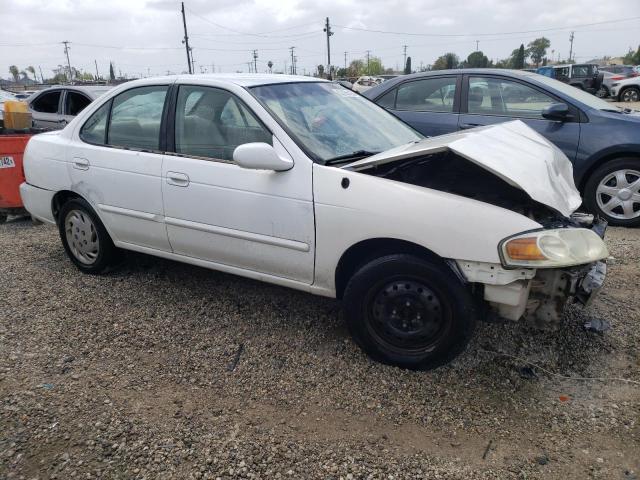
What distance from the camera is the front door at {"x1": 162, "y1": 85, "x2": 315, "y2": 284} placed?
3129 mm

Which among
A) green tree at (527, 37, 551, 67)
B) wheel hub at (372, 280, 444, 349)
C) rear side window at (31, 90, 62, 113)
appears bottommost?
wheel hub at (372, 280, 444, 349)

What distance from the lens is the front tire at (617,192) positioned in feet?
17.3

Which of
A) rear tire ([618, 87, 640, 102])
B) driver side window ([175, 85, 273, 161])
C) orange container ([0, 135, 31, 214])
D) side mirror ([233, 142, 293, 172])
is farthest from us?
rear tire ([618, 87, 640, 102])

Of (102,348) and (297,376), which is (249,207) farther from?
(102,348)

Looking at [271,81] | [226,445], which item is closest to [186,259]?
[271,81]

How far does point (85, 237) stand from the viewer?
14.5ft

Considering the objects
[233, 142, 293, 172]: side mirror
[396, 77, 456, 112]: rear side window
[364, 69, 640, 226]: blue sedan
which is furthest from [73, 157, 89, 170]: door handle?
[396, 77, 456, 112]: rear side window

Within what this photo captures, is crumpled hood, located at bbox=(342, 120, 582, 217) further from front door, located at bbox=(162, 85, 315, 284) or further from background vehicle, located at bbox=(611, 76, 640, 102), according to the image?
background vehicle, located at bbox=(611, 76, 640, 102)

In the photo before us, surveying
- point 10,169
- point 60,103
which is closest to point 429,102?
point 10,169

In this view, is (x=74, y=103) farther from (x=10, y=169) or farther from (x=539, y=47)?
(x=539, y=47)

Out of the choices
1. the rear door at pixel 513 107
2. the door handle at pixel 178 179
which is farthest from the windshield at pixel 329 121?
the rear door at pixel 513 107

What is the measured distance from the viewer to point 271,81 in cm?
368

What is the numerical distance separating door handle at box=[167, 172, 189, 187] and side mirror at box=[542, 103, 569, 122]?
3.74m

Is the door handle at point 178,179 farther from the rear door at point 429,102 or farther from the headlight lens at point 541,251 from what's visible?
the rear door at point 429,102
